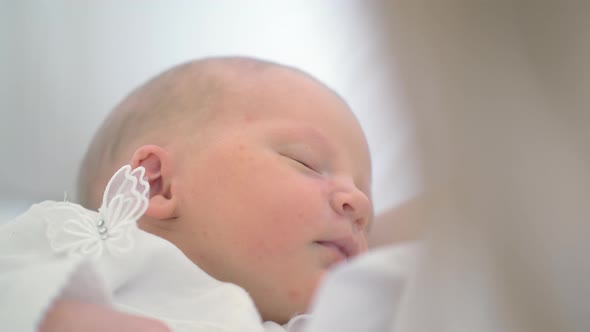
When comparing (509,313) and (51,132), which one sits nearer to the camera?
(509,313)

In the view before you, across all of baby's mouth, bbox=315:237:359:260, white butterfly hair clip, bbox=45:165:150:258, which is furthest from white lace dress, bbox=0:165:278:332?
baby's mouth, bbox=315:237:359:260

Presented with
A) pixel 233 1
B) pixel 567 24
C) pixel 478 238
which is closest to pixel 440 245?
pixel 478 238

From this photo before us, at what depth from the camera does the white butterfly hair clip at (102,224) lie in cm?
53

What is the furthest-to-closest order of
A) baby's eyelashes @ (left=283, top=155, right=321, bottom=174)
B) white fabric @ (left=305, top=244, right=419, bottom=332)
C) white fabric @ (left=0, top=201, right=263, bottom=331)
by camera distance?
baby's eyelashes @ (left=283, top=155, right=321, bottom=174)
white fabric @ (left=0, top=201, right=263, bottom=331)
white fabric @ (left=305, top=244, right=419, bottom=332)

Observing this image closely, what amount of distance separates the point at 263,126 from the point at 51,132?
1.53ft

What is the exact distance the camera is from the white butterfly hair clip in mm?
533

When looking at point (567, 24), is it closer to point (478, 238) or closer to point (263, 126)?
point (478, 238)

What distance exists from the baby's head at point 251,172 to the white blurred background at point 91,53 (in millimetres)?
186

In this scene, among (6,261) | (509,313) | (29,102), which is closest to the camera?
(509,313)

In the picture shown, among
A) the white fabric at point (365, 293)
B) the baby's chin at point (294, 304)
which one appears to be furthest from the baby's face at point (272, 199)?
the white fabric at point (365, 293)

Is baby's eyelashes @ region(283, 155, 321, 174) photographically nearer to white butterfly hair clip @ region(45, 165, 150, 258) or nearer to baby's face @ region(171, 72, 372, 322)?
baby's face @ region(171, 72, 372, 322)

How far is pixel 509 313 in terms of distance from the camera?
31cm

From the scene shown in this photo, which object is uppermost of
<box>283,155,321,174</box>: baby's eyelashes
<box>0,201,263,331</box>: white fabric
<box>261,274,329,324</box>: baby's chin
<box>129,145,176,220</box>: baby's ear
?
<box>283,155,321,174</box>: baby's eyelashes

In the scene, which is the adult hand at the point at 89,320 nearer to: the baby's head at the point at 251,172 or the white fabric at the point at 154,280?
the white fabric at the point at 154,280
